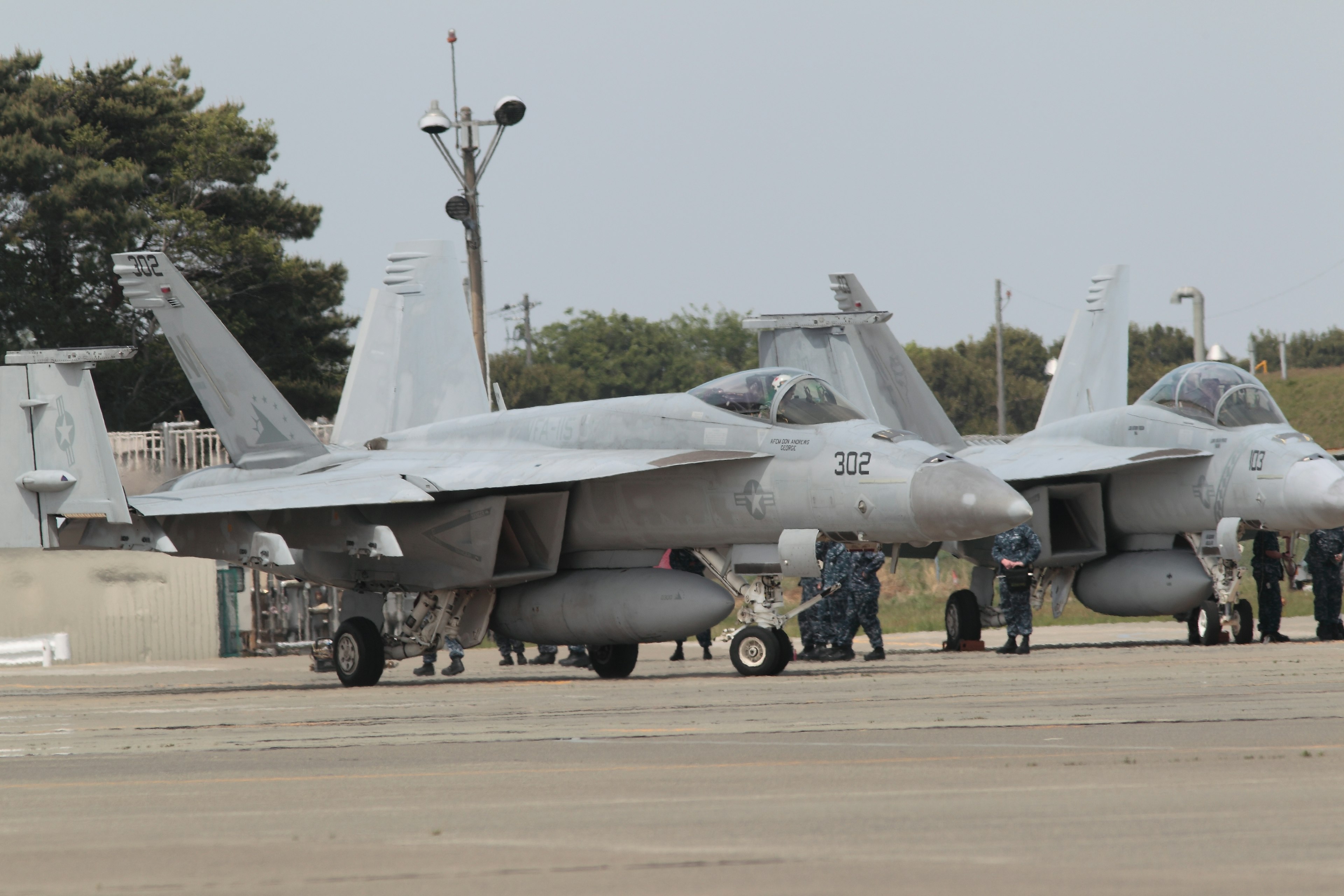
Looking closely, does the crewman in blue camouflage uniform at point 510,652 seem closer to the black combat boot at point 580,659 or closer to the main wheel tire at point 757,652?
the black combat boot at point 580,659

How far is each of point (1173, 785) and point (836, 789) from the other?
1.21 metres

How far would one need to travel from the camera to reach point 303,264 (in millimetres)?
46969

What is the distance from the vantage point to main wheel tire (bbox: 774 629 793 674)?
14641 mm

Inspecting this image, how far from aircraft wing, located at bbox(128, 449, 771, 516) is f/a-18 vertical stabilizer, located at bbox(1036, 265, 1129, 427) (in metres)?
11.5

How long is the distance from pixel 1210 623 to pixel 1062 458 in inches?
101

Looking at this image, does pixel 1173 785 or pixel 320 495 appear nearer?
pixel 1173 785

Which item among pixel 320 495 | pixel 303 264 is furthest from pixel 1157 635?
pixel 303 264

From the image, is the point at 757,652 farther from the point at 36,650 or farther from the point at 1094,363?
the point at 36,650

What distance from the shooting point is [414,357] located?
21.0 m

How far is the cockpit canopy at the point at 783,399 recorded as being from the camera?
15.2m

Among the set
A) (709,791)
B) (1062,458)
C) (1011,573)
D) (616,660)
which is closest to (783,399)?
(616,660)

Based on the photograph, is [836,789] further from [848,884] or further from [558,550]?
[558,550]

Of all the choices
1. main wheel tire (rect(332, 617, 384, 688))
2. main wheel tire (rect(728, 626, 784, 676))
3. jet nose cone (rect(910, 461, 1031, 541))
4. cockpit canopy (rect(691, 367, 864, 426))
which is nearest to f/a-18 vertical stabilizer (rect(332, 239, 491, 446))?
main wheel tire (rect(332, 617, 384, 688))

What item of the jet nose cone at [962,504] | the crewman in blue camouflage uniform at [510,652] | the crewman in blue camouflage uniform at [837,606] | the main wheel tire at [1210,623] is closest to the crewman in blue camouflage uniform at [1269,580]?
the main wheel tire at [1210,623]
